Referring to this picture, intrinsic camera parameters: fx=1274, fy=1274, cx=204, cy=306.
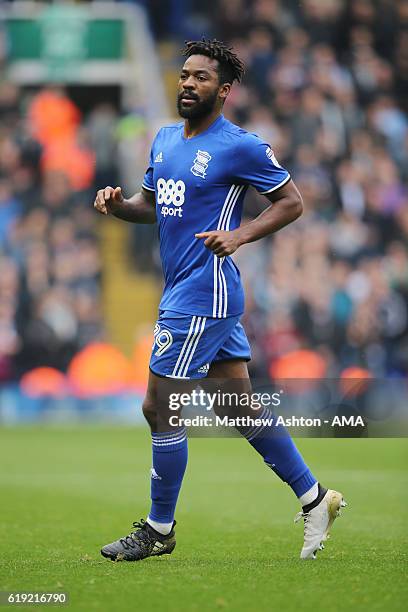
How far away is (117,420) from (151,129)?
16.6ft

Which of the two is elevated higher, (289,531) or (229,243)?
(229,243)

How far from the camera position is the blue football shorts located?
5812 mm

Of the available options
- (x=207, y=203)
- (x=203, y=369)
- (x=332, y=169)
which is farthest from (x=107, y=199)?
(x=332, y=169)

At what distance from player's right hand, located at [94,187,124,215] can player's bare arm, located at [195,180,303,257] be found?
62 cm

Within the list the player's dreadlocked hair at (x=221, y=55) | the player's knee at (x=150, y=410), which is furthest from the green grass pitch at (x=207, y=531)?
the player's dreadlocked hair at (x=221, y=55)

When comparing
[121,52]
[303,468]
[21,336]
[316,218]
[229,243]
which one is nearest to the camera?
[229,243]

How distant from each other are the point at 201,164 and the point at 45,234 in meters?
11.9

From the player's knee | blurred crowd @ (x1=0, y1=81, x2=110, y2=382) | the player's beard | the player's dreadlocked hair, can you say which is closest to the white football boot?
the player's knee

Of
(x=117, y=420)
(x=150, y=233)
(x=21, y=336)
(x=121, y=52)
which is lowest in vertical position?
(x=117, y=420)

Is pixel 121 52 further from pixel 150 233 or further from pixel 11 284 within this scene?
pixel 11 284

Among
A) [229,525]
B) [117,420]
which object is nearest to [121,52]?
[117,420]

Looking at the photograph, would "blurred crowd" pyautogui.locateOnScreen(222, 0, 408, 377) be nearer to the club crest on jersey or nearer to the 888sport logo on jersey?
the 888sport logo on jersey

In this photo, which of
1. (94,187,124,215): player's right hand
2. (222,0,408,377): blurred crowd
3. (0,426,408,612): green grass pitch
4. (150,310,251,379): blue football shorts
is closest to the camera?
(0,426,408,612): green grass pitch

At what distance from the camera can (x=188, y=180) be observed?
5.89 meters
